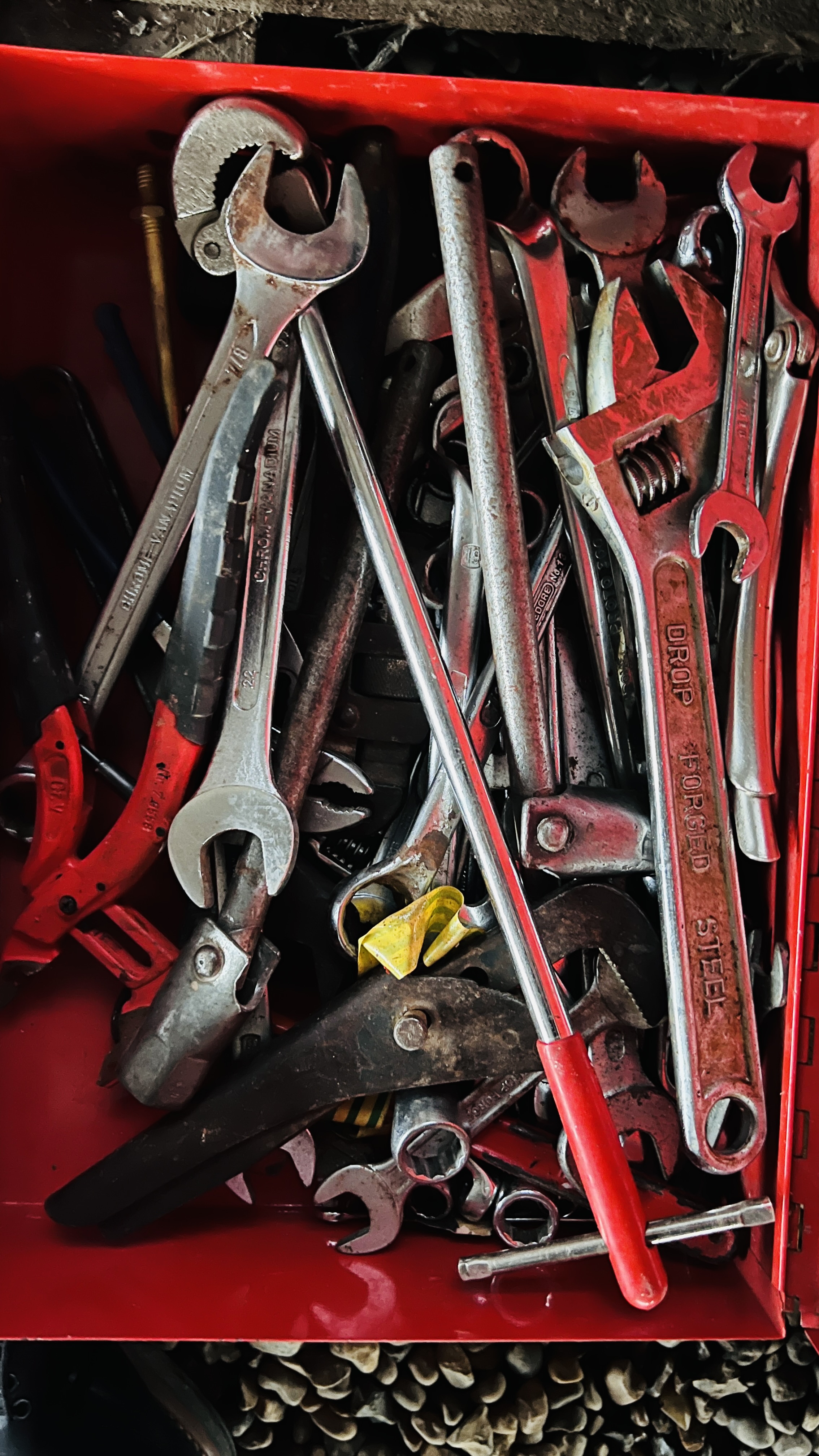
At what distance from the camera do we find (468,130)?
3.15 feet

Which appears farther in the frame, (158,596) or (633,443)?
(158,596)

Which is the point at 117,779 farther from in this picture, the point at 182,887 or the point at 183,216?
the point at 183,216

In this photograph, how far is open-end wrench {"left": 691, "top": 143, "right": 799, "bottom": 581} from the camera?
96cm

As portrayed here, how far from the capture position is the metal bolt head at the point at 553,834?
3.17ft

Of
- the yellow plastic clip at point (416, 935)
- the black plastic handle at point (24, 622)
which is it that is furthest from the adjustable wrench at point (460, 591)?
the black plastic handle at point (24, 622)

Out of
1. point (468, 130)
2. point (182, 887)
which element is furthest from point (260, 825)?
point (468, 130)

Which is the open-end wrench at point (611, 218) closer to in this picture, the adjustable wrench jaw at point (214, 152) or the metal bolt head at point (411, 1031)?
the adjustable wrench jaw at point (214, 152)

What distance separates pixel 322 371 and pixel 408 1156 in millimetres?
738

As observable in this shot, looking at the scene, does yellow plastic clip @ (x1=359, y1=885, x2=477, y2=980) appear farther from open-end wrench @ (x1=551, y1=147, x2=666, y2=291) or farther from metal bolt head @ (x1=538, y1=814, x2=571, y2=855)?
open-end wrench @ (x1=551, y1=147, x2=666, y2=291)

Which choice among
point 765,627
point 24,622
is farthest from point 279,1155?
point 765,627

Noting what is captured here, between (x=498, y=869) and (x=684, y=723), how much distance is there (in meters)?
0.22

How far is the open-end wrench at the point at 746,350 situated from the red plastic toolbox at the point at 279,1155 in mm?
43

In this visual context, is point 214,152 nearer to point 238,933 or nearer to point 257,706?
point 257,706

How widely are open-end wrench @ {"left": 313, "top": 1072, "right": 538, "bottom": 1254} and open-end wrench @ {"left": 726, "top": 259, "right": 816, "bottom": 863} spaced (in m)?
0.33
